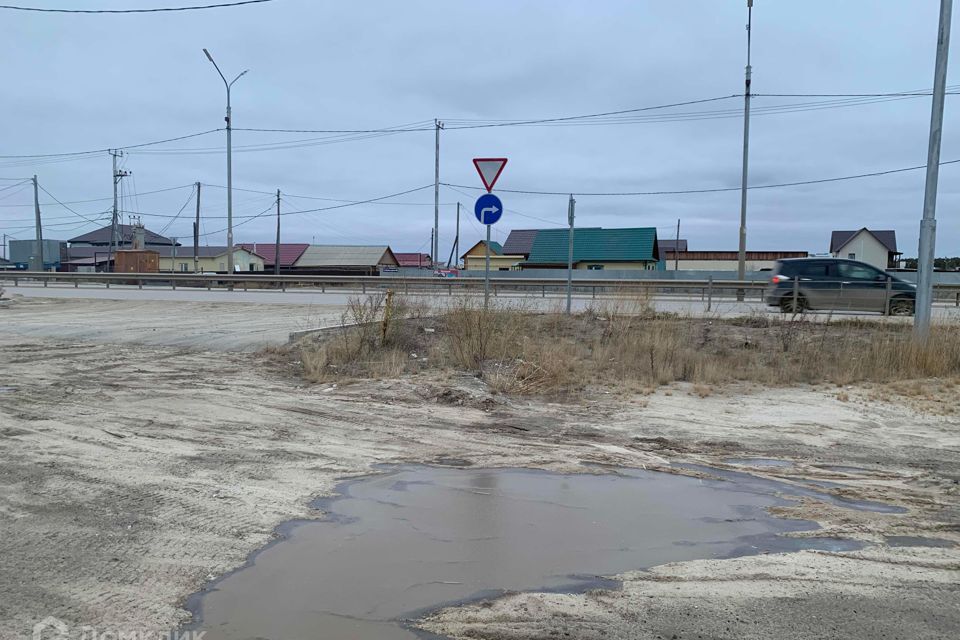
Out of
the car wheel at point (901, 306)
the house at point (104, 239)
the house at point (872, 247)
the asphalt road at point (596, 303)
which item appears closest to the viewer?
the asphalt road at point (596, 303)

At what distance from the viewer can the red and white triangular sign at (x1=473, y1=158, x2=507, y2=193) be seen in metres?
11.4

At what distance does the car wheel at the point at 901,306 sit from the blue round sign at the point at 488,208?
42.8 ft

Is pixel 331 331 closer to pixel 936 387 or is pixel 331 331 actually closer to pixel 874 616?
pixel 936 387

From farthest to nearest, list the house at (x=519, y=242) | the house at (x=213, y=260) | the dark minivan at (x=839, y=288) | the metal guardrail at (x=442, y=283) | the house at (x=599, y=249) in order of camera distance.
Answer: the house at (x=213, y=260) < the house at (x=519, y=242) < the house at (x=599, y=249) < the metal guardrail at (x=442, y=283) < the dark minivan at (x=839, y=288)

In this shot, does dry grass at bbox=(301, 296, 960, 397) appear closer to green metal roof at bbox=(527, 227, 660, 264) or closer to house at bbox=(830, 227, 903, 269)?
green metal roof at bbox=(527, 227, 660, 264)

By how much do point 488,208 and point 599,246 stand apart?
163 ft

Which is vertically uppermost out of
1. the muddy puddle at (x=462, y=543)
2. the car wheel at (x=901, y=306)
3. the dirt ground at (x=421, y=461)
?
the car wheel at (x=901, y=306)

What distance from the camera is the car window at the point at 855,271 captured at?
19.9 metres
